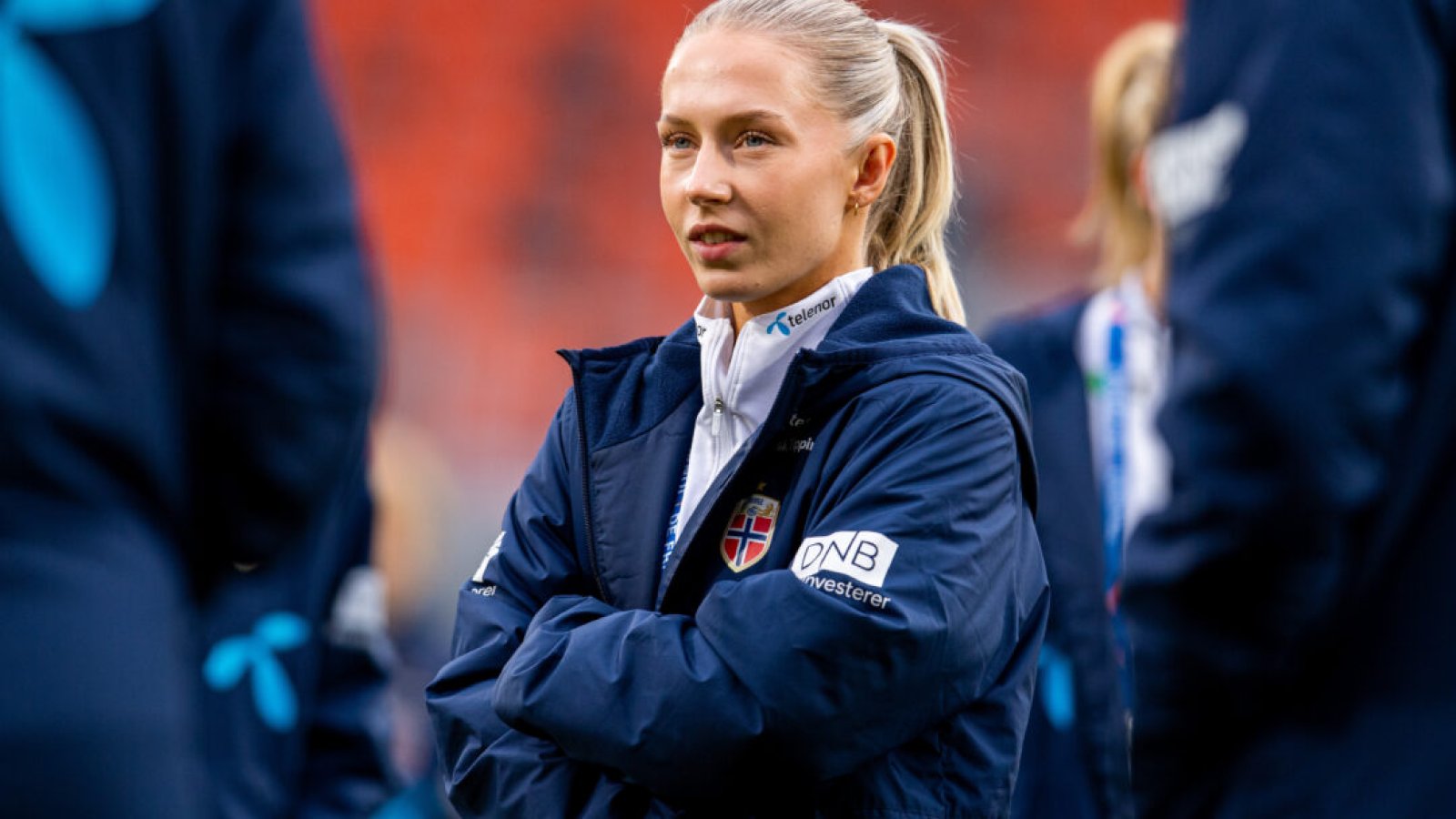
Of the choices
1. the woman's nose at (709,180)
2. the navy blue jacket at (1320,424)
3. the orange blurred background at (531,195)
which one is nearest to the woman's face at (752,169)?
the woman's nose at (709,180)

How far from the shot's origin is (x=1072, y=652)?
3668 millimetres

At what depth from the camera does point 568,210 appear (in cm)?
A: 889

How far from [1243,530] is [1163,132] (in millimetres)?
406

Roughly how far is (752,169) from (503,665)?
0.71 m

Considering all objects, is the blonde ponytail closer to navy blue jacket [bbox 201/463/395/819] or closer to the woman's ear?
the woman's ear

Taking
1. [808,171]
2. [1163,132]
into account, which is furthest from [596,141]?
[1163,132]

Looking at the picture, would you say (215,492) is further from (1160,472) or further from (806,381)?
→ (1160,472)

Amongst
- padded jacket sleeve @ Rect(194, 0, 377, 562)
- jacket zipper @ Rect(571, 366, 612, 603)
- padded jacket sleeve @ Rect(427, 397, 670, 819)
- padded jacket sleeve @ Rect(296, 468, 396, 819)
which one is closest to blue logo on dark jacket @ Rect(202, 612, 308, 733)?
padded jacket sleeve @ Rect(296, 468, 396, 819)

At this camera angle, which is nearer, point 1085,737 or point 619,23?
point 1085,737

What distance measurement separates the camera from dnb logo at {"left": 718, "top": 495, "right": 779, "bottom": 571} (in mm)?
2305

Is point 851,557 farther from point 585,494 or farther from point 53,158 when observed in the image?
point 53,158

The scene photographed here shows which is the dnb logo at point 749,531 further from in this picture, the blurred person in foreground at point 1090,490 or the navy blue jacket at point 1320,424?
the blurred person in foreground at point 1090,490

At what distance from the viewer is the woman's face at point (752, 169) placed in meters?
2.44

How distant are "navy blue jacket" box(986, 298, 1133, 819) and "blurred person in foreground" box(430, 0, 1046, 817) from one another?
1106 mm
